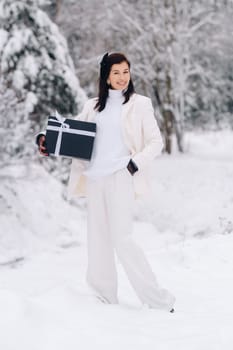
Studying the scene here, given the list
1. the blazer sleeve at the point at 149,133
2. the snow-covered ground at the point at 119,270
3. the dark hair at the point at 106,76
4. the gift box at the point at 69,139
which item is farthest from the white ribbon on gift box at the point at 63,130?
the snow-covered ground at the point at 119,270

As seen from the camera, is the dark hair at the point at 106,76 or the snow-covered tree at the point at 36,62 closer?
the dark hair at the point at 106,76

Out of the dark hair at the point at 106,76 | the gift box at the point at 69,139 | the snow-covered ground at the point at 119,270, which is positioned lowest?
the snow-covered ground at the point at 119,270

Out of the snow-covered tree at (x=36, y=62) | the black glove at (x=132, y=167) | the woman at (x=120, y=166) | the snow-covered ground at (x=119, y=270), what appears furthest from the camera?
the snow-covered tree at (x=36, y=62)

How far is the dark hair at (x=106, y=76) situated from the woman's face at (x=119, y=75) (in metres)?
0.03

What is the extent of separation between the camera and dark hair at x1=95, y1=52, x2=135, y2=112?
14.1 ft

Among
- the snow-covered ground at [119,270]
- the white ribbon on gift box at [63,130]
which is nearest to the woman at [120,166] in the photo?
the white ribbon on gift box at [63,130]

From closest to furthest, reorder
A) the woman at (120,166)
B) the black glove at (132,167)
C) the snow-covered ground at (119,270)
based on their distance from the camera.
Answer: the snow-covered ground at (119,270), the black glove at (132,167), the woman at (120,166)

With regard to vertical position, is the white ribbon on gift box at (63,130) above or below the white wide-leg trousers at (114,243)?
above

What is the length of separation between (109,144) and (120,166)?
17 cm

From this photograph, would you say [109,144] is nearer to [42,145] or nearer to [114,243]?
[42,145]

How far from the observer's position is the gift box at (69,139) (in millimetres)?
4242

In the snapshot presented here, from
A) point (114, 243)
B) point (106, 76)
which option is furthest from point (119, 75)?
point (114, 243)

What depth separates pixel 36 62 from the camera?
1402 cm

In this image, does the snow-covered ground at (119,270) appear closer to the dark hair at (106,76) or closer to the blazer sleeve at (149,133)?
the blazer sleeve at (149,133)
